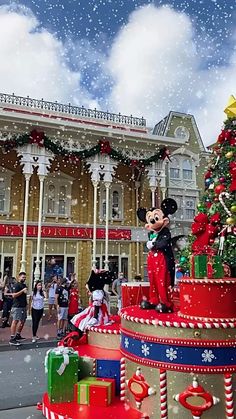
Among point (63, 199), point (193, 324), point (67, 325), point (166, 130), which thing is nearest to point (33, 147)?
point (63, 199)

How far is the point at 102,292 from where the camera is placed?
5941 mm

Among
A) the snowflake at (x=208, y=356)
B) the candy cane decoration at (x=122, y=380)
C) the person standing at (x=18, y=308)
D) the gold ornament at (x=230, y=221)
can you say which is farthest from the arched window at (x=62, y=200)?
the snowflake at (x=208, y=356)

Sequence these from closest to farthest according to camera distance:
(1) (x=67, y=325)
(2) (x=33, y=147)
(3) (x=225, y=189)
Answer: (3) (x=225, y=189)
(1) (x=67, y=325)
(2) (x=33, y=147)

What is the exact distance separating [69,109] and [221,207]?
14877 mm

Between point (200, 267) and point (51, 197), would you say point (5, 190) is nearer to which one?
point (51, 197)

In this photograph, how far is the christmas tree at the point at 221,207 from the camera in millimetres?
5926

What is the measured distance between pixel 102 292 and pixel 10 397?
2077 mm

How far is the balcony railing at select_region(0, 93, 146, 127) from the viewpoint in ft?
60.8

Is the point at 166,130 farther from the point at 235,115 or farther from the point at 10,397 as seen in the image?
the point at 10,397

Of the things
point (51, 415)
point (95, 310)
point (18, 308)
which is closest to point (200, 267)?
point (95, 310)

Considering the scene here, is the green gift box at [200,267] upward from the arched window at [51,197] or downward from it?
downward

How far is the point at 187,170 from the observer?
22828 millimetres

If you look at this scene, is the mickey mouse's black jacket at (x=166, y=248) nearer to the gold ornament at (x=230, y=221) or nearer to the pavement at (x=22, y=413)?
the gold ornament at (x=230, y=221)

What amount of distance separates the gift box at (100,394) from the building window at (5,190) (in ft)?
47.5
